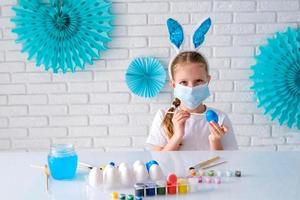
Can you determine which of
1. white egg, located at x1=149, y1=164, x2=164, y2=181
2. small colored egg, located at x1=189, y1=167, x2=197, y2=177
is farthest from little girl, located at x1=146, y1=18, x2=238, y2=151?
white egg, located at x1=149, y1=164, x2=164, y2=181

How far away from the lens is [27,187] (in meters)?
1.19

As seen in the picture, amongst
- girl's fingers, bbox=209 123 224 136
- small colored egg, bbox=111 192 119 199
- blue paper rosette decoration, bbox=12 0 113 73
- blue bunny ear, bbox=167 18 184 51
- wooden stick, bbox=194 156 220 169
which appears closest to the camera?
small colored egg, bbox=111 192 119 199

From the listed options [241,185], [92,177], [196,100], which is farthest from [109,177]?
[196,100]

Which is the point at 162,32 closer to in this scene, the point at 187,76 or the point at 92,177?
the point at 187,76

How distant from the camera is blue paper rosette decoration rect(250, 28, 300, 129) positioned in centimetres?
254

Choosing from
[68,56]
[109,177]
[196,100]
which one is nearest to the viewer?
[109,177]

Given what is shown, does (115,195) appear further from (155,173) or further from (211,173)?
(211,173)

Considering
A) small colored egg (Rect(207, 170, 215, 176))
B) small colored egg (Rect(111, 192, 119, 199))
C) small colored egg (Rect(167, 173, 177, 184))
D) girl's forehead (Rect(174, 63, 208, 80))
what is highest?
girl's forehead (Rect(174, 63, 208, 80))

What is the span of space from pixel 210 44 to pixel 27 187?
1630mm

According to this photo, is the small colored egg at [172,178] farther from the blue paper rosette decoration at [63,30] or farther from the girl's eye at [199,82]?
the blue paper rosette decoration at [63,30]

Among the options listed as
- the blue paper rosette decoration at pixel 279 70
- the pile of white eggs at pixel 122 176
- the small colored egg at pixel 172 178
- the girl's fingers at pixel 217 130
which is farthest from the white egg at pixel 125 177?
the blue paper rosette decoration at pixel 279 70

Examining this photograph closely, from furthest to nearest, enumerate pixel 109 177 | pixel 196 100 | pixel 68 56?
pixel 68 56 < pixel 196 100 < pixel 109 177

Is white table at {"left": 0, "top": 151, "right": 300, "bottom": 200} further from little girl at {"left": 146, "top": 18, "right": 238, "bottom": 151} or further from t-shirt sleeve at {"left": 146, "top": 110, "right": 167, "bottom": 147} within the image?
t-shirt sleeve at {"left": 146, "top": 110, "right": 167, "bottom": 147}

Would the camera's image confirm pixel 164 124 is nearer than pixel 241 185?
No
